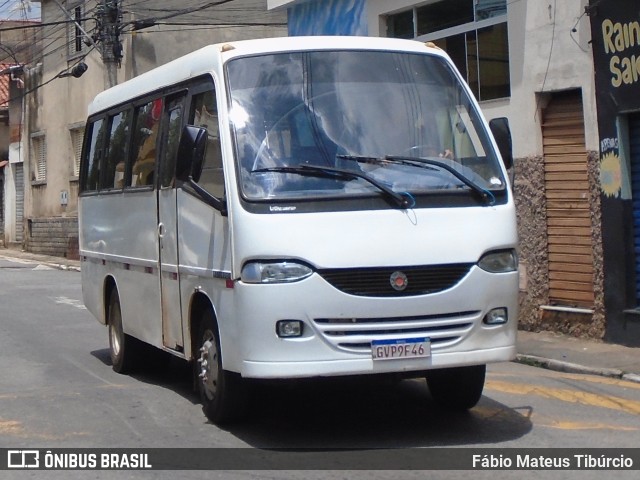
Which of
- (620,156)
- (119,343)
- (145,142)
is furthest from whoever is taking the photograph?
(620,156)

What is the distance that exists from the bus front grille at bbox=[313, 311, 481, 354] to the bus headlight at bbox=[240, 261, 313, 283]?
31cm

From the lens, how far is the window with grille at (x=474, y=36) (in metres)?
14.3

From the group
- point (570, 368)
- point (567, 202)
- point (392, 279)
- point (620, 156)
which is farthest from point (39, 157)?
point (392, 279)

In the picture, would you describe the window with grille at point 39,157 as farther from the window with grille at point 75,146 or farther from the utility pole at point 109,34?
the utility pole at point 109,34

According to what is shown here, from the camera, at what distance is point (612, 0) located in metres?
12.3

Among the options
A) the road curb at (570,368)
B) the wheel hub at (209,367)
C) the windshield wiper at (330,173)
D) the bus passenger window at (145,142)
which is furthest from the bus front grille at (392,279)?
the road curb at (570,368)

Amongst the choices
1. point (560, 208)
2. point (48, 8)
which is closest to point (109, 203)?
point (560, 208)

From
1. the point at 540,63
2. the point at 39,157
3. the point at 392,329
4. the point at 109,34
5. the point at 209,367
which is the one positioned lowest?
the point at 209,367

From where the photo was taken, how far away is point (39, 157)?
34.8 metres

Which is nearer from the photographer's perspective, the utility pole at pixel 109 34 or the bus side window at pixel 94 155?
the bus side window at pixel 94 155

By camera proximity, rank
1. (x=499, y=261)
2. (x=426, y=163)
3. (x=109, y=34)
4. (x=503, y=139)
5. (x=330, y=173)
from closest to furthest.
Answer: (x=330, y=173), (x=499, y=261), (x=426, y=163), (x=503, y=139), (x=109, y=34)

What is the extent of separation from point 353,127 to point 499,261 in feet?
4.56

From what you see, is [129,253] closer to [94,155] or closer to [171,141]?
[171,141]

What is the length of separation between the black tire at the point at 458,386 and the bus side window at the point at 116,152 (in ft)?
12.3
